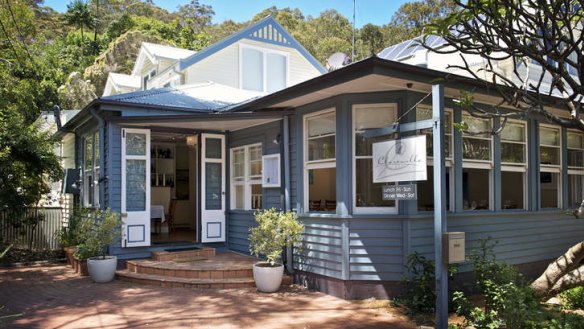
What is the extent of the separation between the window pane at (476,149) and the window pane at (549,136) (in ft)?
5.47

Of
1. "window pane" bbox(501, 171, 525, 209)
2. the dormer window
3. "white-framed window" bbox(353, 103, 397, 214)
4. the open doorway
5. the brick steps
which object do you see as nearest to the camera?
"white-framed window" bbox(353, 103, 397, 214)

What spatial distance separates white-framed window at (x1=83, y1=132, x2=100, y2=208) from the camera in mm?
9172

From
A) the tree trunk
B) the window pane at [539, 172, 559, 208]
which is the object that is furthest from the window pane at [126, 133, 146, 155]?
the window pane at [539, 172, 559, 208]

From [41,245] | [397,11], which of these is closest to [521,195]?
[41,245]

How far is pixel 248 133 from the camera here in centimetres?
871

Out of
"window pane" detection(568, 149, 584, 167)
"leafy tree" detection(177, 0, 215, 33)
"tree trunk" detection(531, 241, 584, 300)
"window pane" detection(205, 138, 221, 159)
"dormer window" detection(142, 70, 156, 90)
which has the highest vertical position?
"leafy tree" detection(177, 0, 215, 33)

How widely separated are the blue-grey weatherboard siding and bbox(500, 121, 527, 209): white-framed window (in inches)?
147

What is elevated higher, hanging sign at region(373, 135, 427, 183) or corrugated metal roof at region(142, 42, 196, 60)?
corrugated metal roof at region(142, 42, 196, 60)

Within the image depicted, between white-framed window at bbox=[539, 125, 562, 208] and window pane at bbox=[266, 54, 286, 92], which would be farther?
window pane at bbox=[266, 54, 286, 92]

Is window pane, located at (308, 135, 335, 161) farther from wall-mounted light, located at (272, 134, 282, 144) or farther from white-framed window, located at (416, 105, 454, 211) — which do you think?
white-framed window, located at (416, 105, 454, 211)

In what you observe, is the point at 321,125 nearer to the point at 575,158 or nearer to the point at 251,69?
the point at 575,158

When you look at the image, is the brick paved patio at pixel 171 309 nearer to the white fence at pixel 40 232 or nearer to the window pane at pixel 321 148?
the window pane at pixel 321 148

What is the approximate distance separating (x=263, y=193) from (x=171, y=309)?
2.96 metres

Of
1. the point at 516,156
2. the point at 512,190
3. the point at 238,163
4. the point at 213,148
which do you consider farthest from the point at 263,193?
the point at 512,190
